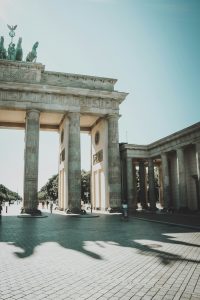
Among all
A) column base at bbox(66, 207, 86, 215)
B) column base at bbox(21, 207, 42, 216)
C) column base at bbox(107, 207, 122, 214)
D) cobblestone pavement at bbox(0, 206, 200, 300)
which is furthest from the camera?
column base at bbox(107, 207, 122, 214)

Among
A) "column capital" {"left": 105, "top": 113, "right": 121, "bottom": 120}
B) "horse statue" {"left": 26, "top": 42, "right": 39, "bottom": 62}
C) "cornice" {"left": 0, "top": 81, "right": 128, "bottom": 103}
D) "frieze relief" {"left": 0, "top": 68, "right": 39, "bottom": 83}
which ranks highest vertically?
"horse statue" {"left": 26, "top": 42, "right": 39, "bottom": 62}

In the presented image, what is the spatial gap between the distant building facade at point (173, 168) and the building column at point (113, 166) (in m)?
5.97

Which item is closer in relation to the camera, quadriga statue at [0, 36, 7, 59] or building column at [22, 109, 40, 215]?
building column at [22, 109, 40, 215]

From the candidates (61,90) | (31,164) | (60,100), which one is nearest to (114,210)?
(31,164)

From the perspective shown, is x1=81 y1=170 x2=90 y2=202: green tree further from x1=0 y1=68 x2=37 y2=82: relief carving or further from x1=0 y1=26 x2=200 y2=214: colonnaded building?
x1=0 y1=68 x2=37 y2=82: relief carving

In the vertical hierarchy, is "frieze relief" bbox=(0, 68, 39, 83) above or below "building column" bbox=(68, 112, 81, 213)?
above

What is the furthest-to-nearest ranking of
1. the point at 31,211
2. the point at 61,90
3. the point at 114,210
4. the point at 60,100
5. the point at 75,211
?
the point at 60,100 → the point at 61,90 → the point at 114,210 → the point at 75,211 → the point at 31,211

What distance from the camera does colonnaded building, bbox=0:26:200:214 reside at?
117 feet

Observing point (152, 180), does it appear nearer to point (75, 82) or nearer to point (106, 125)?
point (106, 125)

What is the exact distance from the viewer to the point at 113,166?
38.7 metres

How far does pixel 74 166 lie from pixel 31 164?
18.2ft

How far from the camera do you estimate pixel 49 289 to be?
255 inches

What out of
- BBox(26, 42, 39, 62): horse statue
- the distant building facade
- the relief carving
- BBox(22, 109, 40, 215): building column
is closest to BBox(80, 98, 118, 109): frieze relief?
BBox(22, 109, 40, 215): building column

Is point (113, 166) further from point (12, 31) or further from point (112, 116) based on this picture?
point (12, 31)
